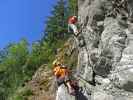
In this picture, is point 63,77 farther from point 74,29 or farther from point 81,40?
point 74,29

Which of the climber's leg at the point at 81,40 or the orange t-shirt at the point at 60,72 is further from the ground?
the climber's leg at the point at 81,40

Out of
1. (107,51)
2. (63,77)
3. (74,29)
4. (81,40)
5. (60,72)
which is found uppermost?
(74,29)

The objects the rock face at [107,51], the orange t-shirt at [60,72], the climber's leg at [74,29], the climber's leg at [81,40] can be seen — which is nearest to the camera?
the rock face at [107,51]

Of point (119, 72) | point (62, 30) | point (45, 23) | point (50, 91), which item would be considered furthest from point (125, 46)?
point (45, 23)

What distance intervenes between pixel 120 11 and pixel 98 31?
5.10 feet

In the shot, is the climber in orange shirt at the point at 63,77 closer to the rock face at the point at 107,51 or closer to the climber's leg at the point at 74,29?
the rock face at the point at 107,51

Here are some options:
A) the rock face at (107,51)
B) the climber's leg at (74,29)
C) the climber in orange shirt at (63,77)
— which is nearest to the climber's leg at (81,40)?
the rock face at (107,51)

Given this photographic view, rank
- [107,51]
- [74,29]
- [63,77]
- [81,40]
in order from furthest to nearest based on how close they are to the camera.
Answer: [74,29] < [81,40] < [63,77] < [107,51]

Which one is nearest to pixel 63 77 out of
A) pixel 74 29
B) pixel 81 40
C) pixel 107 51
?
pixel 107 51

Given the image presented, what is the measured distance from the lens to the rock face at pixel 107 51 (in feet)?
59.9

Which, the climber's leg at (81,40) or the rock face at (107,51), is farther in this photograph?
the climber's leg at (81,40)

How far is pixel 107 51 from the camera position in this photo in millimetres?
19484

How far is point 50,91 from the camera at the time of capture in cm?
2955

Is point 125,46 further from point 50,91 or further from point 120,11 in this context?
point 50,91
